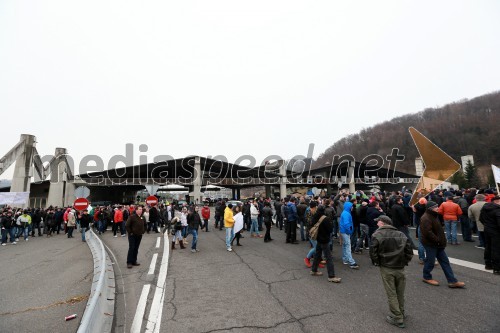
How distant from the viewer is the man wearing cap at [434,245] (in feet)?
16.8

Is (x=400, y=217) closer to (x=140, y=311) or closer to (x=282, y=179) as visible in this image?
(x=140, y=311)

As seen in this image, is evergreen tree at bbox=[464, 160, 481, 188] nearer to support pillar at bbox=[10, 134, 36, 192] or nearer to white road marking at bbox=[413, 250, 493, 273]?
white road marking at bbox=[413, 250, 493, 273]

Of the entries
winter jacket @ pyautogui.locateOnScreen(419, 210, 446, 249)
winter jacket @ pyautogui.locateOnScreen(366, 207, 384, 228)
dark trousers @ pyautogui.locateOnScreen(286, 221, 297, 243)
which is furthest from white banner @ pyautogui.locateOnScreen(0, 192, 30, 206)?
winter jacket @ pyautogui.locateOnScreen(419, 210, 446, 249)

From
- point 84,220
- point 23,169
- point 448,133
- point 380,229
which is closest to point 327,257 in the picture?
point 380,229

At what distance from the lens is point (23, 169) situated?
2428 cm

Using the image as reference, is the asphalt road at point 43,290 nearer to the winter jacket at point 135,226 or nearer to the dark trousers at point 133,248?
the dark trousers at point 133,248

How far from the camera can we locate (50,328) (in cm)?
402

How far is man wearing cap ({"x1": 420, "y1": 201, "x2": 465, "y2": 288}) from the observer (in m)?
5.13

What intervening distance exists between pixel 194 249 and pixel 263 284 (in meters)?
4.69

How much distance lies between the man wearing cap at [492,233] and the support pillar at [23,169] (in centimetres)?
3216

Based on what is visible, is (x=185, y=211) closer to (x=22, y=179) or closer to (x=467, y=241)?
(x=467, y=241)

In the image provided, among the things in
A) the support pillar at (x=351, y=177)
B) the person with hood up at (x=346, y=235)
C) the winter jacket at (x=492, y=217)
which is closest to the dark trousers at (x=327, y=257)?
the person with hood up at (x=346, y=235)

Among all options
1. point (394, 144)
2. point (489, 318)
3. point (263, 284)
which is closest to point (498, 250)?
point (489, 318)

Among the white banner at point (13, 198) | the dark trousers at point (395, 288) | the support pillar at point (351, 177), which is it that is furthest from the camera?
the support pillar at point (351, 177)
